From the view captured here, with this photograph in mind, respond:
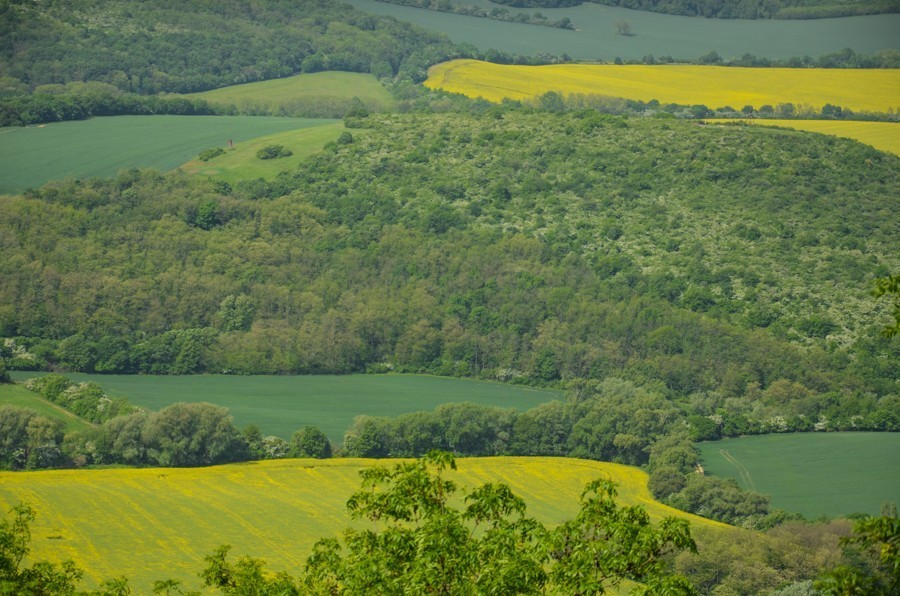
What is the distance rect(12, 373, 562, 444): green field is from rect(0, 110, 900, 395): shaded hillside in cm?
286

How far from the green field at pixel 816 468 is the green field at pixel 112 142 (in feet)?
239

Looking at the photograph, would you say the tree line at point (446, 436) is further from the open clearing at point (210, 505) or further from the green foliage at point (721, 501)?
the open clearing at point (210, 505)

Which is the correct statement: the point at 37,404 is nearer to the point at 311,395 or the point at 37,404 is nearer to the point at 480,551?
the point at 311,395

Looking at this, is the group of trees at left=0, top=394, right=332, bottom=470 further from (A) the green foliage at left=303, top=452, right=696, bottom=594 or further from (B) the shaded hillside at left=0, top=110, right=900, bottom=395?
(A) the green foliage at left=303, top=452, right=696, bottom=594

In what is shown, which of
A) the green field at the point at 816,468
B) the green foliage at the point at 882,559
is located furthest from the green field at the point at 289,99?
the green foliage at the point at 882,559

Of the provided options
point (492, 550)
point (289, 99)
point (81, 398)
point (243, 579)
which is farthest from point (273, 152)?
point (492, 550)

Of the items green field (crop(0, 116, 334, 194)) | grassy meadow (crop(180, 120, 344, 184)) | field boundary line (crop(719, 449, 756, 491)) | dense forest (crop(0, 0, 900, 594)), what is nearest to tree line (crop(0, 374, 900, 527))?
dense forest (crop(0, 0, 900, 594))

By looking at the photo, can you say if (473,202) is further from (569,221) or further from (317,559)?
(317,559)

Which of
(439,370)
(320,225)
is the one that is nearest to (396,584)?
(439,370)

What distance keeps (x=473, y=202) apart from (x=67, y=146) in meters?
40.6

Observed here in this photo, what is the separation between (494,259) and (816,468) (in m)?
46.5

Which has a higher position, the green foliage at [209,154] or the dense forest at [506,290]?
the green foliage at [209,154]

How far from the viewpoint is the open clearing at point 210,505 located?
2591 inches

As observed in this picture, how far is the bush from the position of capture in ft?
509
